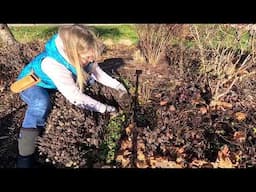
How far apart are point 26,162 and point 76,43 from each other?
3.57 feet

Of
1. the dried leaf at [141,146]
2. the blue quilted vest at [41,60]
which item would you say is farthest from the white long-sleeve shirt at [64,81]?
the dried leaf at [141,146]

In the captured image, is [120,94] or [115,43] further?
[115,43]

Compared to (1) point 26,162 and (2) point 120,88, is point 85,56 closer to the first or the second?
(2) point 120,88

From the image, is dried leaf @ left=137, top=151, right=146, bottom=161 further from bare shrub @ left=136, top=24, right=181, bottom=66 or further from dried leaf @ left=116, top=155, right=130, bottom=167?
bare shrub @ left=136, top=24, right=181, bottom=66

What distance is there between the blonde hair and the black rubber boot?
0.79 meters

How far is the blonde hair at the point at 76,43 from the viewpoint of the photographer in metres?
4.16

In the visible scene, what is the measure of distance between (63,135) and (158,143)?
2.67 feet

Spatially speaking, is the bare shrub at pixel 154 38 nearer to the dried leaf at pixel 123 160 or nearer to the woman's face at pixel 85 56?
the woman's face at pixel 85 56

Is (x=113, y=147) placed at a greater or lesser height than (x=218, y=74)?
lesser

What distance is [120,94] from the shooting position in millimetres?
4855

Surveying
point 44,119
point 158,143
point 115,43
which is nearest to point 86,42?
point 44,119

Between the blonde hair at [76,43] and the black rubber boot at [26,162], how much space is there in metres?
0.79

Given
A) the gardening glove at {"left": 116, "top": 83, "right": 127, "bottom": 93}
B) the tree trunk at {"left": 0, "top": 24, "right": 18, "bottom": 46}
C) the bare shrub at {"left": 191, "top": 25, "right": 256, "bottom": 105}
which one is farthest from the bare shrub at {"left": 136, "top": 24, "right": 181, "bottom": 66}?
the tree trunk at {"left": 0, "top": 24, "right": 18, "bottom": 46}
